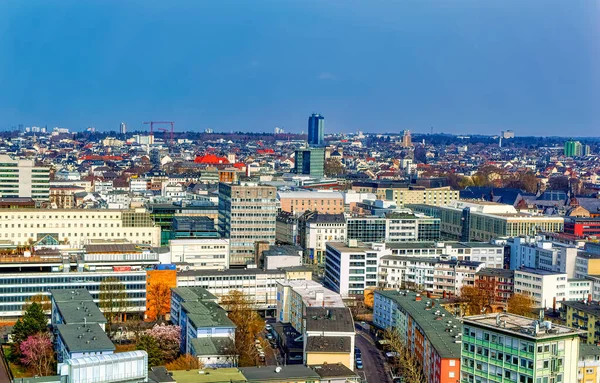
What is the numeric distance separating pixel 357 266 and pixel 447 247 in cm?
422

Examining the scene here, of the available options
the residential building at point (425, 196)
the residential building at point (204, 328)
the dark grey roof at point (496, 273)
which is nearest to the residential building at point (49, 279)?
the residential building at point (204, 328)

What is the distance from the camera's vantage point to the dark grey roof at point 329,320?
20.1 meters

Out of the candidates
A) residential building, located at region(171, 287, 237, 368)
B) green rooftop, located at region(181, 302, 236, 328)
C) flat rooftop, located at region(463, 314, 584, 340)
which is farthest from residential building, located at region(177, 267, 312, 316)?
flat rooftop, located at region(463, 314, 584, 340)

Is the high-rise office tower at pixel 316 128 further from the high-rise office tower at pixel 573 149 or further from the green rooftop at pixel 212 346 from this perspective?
the green rooftop at pixel 212 346

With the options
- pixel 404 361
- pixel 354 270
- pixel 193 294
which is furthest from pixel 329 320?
pixel 354 270

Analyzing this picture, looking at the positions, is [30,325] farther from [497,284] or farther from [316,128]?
[316,128]

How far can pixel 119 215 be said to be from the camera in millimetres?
33844

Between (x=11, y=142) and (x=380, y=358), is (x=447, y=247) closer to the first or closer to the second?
(x=380, y=358)

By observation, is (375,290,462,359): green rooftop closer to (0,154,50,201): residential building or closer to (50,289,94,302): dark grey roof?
(50,289,94,302): dark grey roof

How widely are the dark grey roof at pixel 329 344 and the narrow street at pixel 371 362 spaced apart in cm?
93

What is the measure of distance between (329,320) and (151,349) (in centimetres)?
372

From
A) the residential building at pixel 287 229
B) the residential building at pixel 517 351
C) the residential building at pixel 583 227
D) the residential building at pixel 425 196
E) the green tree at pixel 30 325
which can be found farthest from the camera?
the residential building at pixel 425 196

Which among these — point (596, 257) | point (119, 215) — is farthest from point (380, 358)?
point (119, 215)

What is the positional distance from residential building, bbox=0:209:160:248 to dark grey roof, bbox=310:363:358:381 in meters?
15.9
